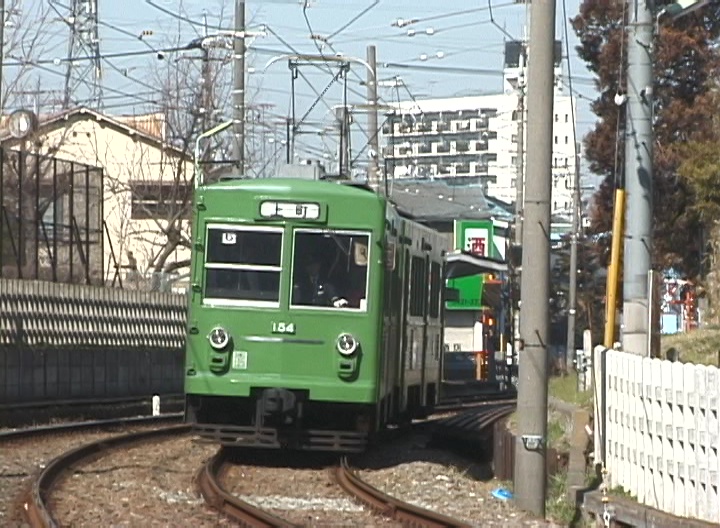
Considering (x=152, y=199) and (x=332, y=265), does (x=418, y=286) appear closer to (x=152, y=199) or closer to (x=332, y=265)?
(x=332, y=265)

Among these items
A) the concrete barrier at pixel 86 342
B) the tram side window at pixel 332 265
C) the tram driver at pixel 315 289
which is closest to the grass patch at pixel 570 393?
the tram side window at pixel 332 265

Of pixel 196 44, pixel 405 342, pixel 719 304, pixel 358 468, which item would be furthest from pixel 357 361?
pixel 196 44

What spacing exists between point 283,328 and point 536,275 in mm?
3676

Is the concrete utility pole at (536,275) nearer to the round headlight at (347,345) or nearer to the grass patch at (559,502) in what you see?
the grass patch at (559,502)

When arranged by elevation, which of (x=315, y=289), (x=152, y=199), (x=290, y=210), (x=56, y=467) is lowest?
(x=56, y=467)

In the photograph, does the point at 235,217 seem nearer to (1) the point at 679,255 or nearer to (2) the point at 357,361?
(2) the point at 357,361

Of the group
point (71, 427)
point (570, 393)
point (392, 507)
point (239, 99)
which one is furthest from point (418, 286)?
point (239, 99)

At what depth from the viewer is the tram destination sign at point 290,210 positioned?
16.8 m

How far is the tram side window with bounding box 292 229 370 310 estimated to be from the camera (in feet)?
54.9

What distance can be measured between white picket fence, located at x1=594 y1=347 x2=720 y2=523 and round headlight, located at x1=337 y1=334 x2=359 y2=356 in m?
3.13

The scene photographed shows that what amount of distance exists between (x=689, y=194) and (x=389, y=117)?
8.92m

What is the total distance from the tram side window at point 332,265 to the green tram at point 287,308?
1 centimetres

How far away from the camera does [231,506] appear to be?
12.8 m

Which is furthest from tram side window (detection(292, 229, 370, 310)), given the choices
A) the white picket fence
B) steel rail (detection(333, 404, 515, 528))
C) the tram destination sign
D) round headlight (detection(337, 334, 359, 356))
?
the white picket fence
